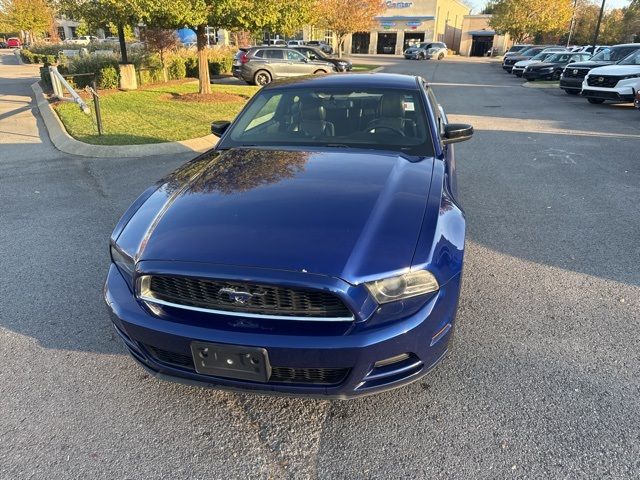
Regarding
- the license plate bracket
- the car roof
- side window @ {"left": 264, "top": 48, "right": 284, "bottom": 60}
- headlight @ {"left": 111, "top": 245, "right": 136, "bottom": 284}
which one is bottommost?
the license plate bracket

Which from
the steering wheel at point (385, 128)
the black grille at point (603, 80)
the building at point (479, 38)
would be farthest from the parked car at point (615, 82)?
the building at point (479, 38)

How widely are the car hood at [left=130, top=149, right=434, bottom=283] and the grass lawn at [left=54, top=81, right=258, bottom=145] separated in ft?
21.6

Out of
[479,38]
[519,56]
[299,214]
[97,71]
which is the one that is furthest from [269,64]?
[479,38]

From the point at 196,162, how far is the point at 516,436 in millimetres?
2835

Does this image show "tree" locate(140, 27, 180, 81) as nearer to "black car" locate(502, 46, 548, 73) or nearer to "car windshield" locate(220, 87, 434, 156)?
"car windshield" locate(220, 87, 434, 156)

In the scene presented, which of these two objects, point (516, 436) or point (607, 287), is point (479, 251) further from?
point (516, 436)

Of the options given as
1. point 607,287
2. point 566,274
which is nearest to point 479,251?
point 566,274

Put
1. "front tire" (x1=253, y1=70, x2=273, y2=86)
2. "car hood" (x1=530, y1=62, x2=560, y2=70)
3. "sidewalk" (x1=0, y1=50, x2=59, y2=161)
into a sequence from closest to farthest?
"sidewalk" (x1=0, y1=50, x2=59, y2=161) → "front tire" (x1=253, y1=70, x2=273, y2=86) → "car hood" (x1=530, y1=62, x2=560, y2=70)

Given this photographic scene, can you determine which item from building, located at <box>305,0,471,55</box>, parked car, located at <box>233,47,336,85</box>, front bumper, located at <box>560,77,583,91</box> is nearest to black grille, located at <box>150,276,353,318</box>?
parked car, located at <box>233,47,336,85</box>

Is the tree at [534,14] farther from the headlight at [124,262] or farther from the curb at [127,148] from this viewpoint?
the headlight at [124,262]

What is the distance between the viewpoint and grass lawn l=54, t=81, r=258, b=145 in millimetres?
9391

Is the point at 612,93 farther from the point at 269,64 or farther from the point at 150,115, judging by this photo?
the point at 150,115

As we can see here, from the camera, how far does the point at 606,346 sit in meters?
3.03

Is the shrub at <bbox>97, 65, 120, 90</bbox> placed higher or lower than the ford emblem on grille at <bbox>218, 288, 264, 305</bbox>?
lower
